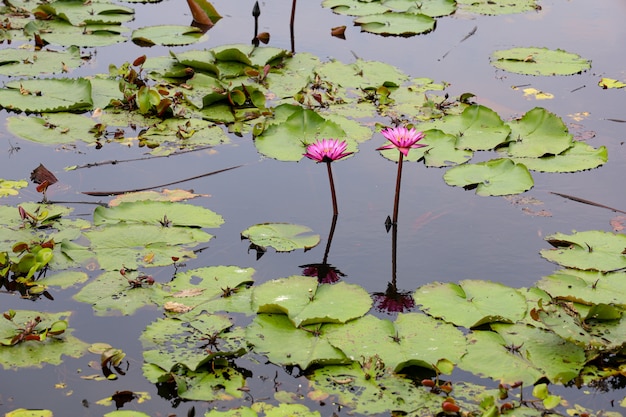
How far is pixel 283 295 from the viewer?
3168 mm

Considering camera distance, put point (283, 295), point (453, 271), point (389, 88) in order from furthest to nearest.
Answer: point (389, 88) → point (453, 271) → point (283, 295)

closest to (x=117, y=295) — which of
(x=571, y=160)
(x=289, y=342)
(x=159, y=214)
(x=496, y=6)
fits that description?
(x=159, y=214)

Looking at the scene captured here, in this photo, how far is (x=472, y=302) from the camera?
3.17 metres

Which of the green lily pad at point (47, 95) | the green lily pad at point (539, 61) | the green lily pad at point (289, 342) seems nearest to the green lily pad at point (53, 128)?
the green lily pad at point (47, 95)

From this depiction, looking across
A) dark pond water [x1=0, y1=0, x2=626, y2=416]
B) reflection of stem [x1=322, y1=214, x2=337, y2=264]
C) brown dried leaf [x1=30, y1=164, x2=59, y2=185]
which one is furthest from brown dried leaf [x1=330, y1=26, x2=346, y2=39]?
brown dried leaf [x1=30, y1=164, x2=59, y2=185]

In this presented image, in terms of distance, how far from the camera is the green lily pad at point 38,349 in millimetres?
2818

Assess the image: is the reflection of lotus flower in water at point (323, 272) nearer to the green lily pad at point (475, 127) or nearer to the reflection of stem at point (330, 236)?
the reflection of stem at point (330, 236)

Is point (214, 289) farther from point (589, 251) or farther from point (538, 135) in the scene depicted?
point (538, 135)

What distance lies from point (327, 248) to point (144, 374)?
1134 mm

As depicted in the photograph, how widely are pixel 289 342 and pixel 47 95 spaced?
2.84 m

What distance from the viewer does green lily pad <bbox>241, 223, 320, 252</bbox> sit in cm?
355

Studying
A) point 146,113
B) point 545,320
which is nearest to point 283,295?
point 545,320

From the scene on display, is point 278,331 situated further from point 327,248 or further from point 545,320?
point 545,320

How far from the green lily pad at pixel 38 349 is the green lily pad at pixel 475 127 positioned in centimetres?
248
